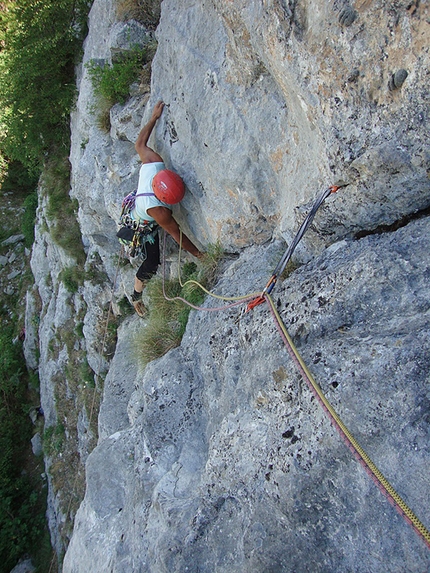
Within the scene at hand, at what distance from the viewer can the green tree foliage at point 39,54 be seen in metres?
9.66

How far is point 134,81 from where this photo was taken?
7344 mm

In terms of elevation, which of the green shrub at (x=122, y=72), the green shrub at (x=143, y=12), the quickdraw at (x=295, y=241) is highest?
the green shrub at (x=143, y=12)

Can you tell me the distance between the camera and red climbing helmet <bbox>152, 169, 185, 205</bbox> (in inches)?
214

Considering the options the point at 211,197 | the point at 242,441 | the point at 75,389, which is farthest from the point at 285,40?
the point at 75,389

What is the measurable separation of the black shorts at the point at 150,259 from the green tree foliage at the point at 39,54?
611 centimetres

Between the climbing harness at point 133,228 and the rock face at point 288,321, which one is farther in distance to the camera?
the climbing harness at point 133,228

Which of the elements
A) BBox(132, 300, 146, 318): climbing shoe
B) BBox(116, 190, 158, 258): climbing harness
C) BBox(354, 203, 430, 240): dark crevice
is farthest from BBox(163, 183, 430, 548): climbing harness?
BBox(132, 300, 146, 318): climbing shoe

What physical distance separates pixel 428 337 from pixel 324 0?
267cm

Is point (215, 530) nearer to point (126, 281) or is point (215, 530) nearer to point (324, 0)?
point (324, 0)

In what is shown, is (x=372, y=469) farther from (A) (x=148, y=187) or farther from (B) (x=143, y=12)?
(B) (x=143, y=12)

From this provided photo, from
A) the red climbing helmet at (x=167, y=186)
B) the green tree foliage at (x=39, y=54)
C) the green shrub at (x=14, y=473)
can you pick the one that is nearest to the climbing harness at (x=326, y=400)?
the red climbing helmet at (x=167, y=186)

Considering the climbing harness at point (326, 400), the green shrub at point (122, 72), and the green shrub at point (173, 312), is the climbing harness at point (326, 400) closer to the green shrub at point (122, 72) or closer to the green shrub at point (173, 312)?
the green shrub at point (173, 312)

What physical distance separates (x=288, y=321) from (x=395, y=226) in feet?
3.96

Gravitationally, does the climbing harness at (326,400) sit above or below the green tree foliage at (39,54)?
below
